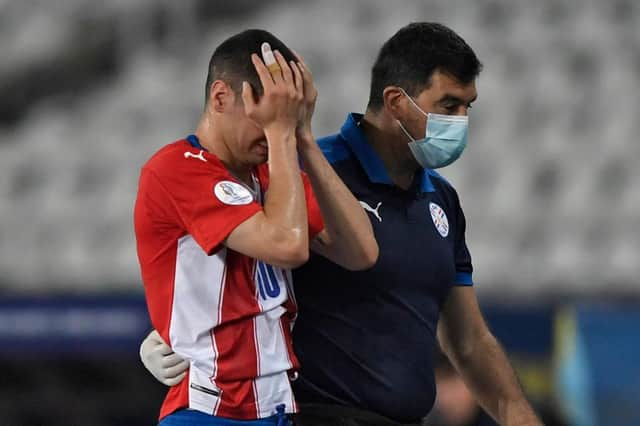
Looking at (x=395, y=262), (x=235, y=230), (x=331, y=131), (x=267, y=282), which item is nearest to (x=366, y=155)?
(x=395, y=262)

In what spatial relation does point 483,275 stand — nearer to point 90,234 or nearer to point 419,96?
point 90,234

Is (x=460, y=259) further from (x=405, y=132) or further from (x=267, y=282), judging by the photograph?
(x=267, y=282)

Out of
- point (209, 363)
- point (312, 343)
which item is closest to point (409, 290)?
point (312, 343)

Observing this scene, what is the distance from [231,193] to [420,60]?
96cm

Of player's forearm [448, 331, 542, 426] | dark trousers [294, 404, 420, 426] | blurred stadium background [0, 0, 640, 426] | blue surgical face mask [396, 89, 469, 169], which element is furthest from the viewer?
blurred stadium background [0, 0, 640, 426]

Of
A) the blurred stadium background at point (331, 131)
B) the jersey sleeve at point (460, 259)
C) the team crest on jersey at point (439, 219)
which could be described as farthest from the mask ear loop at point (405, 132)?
the blurred stadium background at point (331, 131)

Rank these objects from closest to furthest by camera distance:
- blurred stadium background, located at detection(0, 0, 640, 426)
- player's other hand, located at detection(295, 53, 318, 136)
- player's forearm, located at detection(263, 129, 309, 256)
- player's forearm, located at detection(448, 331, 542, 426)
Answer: player's forearm, located at detection(263, 129, 309, 256) < player's other hand, located at detection(295, 53, 318, 136) < player's forearm, located at detection(448, 331, 542, 426) < blurred stadium background, located at detection(0, 0, 640, 426)

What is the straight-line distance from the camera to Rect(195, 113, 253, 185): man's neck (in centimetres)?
316

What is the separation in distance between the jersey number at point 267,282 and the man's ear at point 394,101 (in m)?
0.82

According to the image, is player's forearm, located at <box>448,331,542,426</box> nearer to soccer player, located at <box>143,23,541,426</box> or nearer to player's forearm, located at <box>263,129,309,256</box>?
soccer player, located at <box>143,23,541,426</box>

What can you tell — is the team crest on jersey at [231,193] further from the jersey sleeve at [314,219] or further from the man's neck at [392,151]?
the man's neck at [392,151]

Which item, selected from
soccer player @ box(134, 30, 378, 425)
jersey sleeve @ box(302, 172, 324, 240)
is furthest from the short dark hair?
jersey sleeve @ box(302, 172, 324, 240)

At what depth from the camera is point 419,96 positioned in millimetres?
3748

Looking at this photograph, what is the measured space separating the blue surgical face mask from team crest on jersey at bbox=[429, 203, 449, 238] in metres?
0.17
